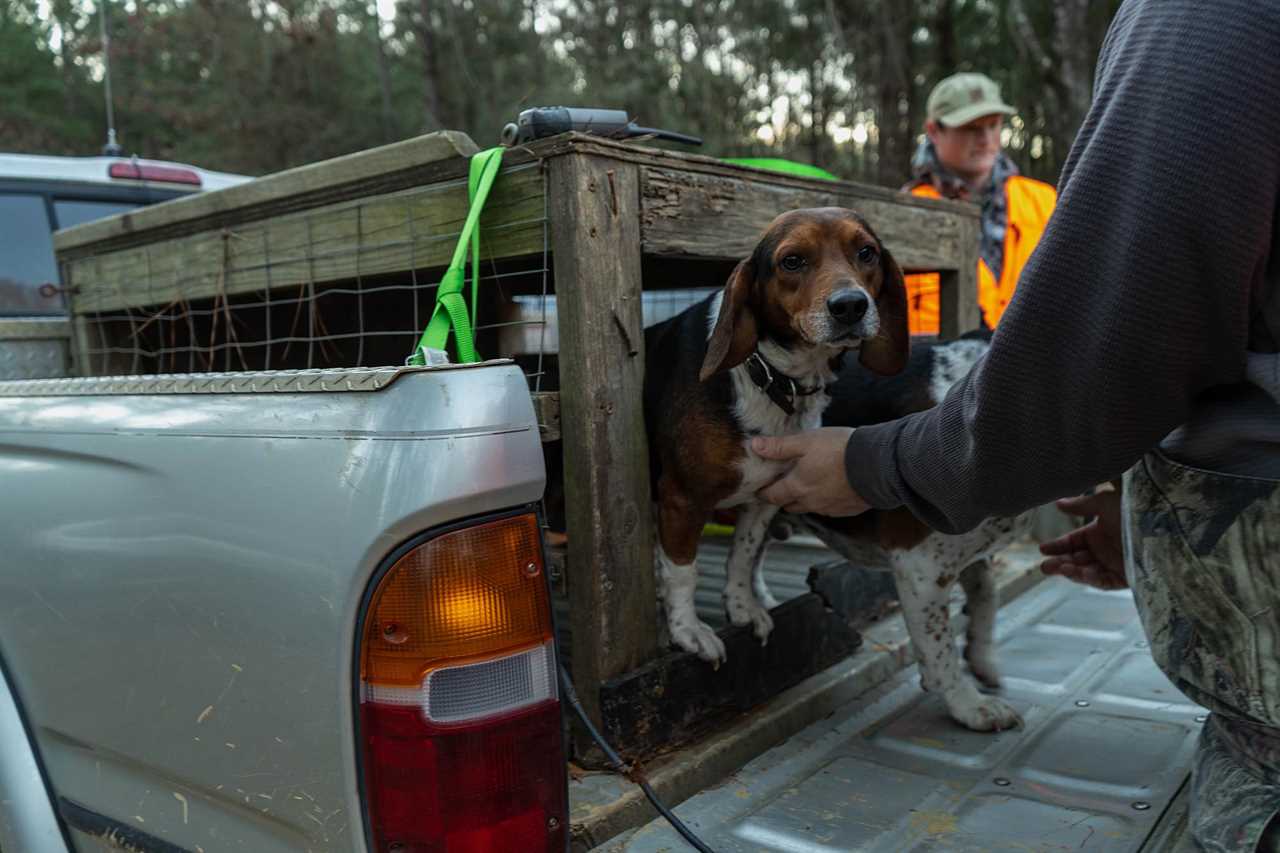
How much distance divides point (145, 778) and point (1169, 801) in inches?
69.7

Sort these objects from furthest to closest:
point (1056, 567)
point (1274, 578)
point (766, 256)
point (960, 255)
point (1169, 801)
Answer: point (960, 255)
point (1056, 567)
point (766, 256)
point (1169, 801)
point (1274, 578)

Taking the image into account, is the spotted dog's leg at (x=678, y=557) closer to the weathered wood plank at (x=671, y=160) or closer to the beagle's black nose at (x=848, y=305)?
the beagle's black nose at (x=848, y=305)

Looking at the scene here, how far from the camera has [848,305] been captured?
213 cm

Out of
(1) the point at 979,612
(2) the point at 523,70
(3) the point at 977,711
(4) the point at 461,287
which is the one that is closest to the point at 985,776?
(3) the point at 977,711

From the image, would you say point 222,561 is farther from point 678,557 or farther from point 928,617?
point 928,617

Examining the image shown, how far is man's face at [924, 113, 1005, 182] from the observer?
469cm

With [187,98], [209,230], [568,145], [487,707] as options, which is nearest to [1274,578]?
[487,707]

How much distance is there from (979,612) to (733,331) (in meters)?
1.32

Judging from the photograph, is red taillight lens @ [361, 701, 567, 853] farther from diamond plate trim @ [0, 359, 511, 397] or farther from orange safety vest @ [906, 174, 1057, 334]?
orange safety vest @ [906, 174, 1057, 334]

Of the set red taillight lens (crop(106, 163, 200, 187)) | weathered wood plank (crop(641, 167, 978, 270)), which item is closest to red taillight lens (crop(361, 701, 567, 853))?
weathered wood plank (crop(641, 167, 978, 270))

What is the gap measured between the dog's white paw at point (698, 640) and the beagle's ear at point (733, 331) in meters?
0.61

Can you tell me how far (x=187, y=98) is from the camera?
19.4m

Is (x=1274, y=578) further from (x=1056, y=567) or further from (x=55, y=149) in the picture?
(x=55, y=149)

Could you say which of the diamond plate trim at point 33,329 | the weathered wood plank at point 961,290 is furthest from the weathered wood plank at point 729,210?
the diamond plate trim at point 33,329
